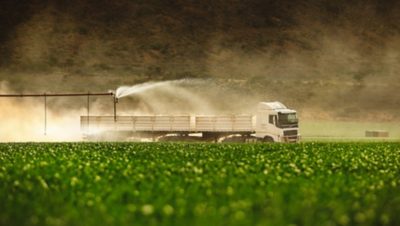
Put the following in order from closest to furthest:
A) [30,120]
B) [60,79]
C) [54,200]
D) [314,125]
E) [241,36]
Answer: [54,200], [30,120], [314,125], [60,79], [241,36]

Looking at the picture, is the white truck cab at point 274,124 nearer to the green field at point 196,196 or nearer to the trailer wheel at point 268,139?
the trailer wheel at point 268,139

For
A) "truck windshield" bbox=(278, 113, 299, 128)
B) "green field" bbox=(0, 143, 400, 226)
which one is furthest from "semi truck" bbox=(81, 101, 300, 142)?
"green field" bbox=(0, 143, 400, 226)

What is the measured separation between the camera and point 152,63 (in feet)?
311

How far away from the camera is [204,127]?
1882 inches

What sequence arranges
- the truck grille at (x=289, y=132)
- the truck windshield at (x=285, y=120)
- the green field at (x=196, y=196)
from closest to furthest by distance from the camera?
the green field at (x=196, y=196) < the truck grille at (x=289, y=132) < the truck windshield at (x=285, y=120)

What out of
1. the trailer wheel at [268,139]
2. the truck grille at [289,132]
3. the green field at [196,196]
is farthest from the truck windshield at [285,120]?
the green field at [196,196]

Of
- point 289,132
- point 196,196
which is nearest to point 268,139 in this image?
point 289,132

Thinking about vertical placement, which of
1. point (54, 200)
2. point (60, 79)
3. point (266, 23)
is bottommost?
point (54, 200)

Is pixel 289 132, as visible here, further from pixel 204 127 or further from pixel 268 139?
pixel 204 127

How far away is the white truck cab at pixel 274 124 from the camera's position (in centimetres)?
4594

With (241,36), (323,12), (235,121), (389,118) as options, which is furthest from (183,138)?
(323,12)

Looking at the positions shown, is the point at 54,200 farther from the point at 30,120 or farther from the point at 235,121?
the point at 30,120

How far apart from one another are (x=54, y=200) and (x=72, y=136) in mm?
46100

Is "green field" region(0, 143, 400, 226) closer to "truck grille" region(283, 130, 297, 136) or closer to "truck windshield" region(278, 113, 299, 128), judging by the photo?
"truck grille" region(283, 130, 297, 136)
